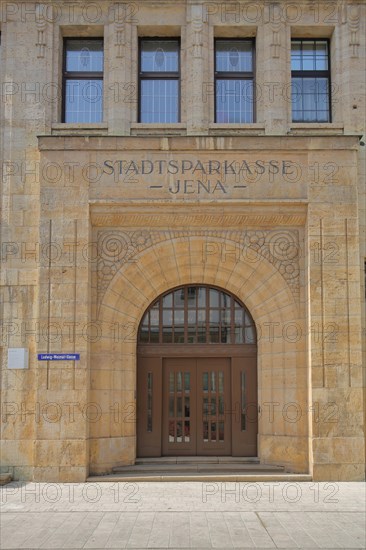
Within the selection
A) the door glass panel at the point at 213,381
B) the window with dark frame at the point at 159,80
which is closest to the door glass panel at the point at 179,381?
the door glass panel at the point at 213,381

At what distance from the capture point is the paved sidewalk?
9008 mm

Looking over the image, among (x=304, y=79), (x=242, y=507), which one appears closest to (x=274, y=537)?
(x=242, y=507)

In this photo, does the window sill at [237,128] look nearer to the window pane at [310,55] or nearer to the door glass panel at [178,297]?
the window pane at [310,55]

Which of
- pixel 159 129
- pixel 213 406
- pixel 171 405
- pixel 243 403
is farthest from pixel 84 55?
pixel 243 403

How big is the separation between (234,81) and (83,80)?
10.6 ft

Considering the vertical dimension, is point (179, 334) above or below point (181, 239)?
below

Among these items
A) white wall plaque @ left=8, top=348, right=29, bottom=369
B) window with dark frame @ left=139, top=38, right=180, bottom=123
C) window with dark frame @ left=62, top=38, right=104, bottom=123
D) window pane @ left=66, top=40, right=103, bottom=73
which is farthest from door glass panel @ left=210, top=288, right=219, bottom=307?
window pane @ left=66, top=40, right=103, bottom=73

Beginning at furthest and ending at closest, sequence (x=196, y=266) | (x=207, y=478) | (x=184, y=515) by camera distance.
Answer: (x=196, y=266) → (x=207, y=478) → (x=184, y=515)

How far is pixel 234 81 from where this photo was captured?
47.4 ft

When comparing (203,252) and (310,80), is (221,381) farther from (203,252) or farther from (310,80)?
(310,80)

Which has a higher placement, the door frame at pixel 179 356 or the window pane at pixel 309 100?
the window pane at pixel 309 100

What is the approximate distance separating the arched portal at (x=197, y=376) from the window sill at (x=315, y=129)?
Answer: 3648mm

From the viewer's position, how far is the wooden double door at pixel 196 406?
13.7m

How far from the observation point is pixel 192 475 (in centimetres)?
1279
